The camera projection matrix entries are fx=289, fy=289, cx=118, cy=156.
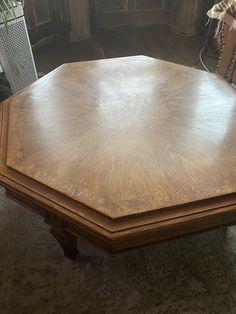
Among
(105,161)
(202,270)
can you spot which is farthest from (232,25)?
(202,270)

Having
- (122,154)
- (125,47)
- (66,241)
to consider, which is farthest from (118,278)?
(125,47)

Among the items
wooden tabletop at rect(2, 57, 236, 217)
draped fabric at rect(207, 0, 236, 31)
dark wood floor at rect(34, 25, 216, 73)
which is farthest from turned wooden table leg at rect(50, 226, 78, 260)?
dark wood floor at rect(34, 25, 216, 73)

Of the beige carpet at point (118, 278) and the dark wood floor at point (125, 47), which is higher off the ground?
the dark wood floor at point (125, 47)

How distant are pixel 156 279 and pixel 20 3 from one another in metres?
1.71

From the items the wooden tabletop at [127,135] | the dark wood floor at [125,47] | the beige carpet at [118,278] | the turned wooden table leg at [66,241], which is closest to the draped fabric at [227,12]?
the wooden tabletop at [127,135]

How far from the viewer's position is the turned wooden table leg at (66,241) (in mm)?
977

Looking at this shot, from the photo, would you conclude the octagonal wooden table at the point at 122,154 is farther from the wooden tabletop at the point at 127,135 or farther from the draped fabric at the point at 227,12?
the draped fabric at the point at 227,12

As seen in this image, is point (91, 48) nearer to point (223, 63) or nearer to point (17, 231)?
point (223, 63)

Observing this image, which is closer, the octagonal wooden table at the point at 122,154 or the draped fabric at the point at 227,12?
the octagonal wooden table at the point at 122,154

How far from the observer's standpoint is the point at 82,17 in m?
2.68

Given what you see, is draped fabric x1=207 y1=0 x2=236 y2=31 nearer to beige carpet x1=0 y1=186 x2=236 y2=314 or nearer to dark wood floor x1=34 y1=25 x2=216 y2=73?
dark wood floor x1=34 y1=25 x2=216 y2=73

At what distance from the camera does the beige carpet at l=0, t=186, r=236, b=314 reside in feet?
3.50

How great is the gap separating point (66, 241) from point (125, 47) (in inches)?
87.4

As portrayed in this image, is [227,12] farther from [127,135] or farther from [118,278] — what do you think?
[118,278]
